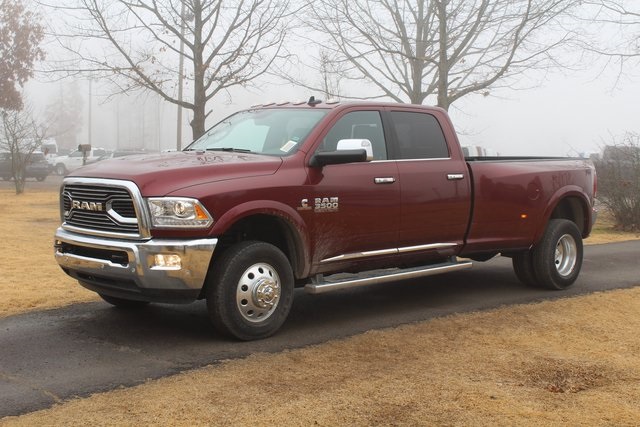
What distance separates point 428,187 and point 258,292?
205cm

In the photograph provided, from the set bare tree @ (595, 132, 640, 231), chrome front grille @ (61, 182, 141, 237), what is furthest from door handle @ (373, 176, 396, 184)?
bare tree @ (595, 132, 640, 231)

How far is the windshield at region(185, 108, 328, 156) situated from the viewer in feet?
20.0

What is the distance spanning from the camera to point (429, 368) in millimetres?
4918

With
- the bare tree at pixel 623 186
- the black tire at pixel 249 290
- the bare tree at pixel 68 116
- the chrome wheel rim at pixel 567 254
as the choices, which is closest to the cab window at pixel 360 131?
the black tire at pixel 249 290

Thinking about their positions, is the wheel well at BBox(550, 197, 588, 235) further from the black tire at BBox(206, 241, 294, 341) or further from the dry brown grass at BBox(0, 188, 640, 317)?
the dry brown grass at BBox(0, 188, 640, 317)

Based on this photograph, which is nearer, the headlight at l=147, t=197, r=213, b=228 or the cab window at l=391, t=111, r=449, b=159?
the headlight at l=147, t=197, r=213, b=228

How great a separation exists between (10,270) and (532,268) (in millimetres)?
5880

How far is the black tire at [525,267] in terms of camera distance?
316 inches

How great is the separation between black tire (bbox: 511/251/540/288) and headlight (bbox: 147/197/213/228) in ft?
13.9

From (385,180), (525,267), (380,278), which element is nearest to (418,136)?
(385,180)

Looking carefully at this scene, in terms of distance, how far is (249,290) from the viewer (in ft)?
17.9

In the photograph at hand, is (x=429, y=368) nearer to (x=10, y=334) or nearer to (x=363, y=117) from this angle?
(x=363, y=117)

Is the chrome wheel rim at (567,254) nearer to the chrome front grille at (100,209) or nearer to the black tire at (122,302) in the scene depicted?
the black tire at (122,302)

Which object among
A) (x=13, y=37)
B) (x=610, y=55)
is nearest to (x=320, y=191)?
(x=610, y=55)
